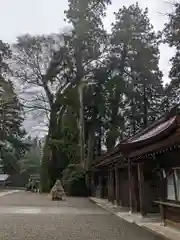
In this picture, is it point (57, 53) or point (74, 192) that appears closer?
point (74, 192)

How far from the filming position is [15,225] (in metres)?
12.2

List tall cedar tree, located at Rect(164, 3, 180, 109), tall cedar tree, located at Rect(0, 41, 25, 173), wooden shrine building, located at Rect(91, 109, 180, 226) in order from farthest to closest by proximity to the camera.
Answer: tall cedar tree, located at Rect(0, 41, 25, 173) → tall cedar tree, located at Rect(164, 3, 180, 109) → wooden shrine building, located at Rect(91, 109, 180, 226)

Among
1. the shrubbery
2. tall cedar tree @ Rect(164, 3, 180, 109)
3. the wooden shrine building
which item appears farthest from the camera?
the shrubbery

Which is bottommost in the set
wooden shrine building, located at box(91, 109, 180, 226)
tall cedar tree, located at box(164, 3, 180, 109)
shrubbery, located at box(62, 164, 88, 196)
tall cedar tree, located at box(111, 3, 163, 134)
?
wooden shrine building, located at box(91, 109, 180, 226)

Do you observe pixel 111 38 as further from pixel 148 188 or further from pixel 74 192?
pixel 148 188

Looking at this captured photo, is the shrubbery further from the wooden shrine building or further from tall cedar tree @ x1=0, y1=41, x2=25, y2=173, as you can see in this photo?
the wooden shrine building

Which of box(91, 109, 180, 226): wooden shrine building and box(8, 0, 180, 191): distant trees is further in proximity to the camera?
box(8, 0, 180, 191): distant trees

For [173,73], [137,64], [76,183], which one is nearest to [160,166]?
[173,73]

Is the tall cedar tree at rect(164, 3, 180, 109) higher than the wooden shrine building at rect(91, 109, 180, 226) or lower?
higher

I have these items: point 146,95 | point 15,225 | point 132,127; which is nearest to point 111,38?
point 146,95

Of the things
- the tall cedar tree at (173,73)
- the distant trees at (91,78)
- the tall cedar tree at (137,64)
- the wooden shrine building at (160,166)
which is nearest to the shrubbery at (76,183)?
the distant trees at (91,78)

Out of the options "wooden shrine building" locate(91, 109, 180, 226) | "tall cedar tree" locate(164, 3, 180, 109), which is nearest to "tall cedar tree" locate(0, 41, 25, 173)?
"tall cedar tree" locate(164, 3, 180, 109)

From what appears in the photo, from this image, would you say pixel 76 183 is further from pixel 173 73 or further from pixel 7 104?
pixel 173 73

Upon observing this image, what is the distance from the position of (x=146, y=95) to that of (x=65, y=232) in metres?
32.0
